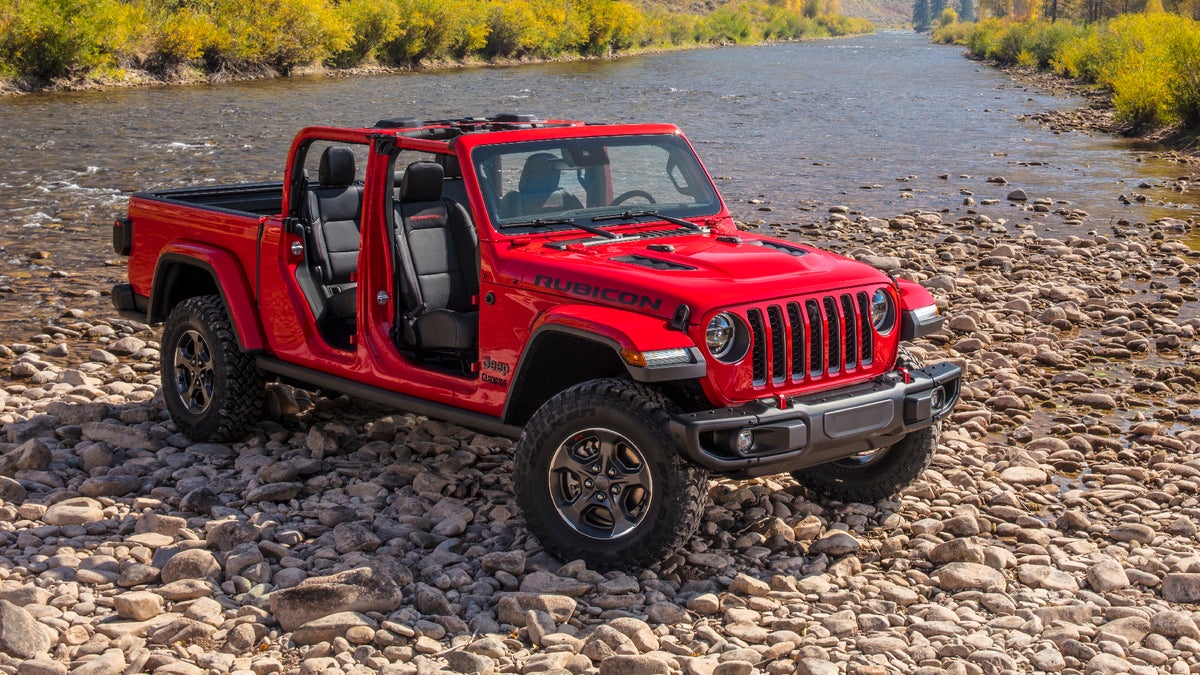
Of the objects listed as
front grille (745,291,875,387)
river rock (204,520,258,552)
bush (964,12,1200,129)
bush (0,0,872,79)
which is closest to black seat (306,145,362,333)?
river rock (204,520,258,552)

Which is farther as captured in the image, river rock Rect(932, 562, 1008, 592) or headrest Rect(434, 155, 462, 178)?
headrest Rect(434, 155, 462, 178)

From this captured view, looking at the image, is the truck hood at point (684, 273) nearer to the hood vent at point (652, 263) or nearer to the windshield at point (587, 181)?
the hood vent at point (652, 263)

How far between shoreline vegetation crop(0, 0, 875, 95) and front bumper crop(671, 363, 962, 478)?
33791mm

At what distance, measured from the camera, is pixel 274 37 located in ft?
145

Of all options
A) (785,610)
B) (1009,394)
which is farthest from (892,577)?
(1009,394)

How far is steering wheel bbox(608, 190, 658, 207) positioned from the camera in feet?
21.7

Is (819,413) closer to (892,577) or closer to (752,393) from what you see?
(752,393)

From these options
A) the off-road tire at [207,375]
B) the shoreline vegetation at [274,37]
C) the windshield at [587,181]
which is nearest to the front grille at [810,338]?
the windshield at [587,181]

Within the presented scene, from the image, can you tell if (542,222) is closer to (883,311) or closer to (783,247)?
(783,247)

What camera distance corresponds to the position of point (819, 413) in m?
5.34

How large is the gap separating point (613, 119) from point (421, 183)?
24933mm

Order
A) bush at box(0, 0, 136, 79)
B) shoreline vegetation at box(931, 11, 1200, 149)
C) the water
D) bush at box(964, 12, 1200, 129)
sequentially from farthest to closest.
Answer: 1. bush at box(0, 0, 136, 79)
2. bush at box(964, 12, 1200, 129)
3. shoreline vegetation at box(931, 11, 1200, 149)
4. the water

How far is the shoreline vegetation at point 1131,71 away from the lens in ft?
86.6

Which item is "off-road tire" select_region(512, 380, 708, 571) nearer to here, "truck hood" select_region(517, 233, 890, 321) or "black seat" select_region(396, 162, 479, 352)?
"truck hood" select_region(517, 233, 890, 321)
